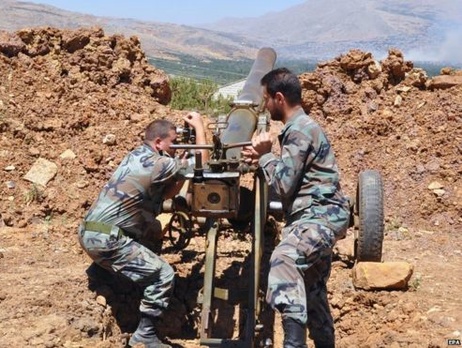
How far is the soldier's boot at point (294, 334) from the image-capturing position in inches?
170

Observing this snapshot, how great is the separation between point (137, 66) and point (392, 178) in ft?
13.2

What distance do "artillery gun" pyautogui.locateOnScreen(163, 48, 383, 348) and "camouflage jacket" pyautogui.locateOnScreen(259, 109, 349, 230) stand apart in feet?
1.33

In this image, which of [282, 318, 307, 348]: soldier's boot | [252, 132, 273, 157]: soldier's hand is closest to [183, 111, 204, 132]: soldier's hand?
[252, 132, 273, 157]: soldier's hand

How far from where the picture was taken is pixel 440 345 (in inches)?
200

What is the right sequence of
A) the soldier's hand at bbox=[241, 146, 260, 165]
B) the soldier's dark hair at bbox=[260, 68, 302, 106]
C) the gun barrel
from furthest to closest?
the gun barrel → the soldier's hand at bbox=[241, 146, 260, 165] → the soldier's dark hair at bbox=[260, 68, 302, 106]

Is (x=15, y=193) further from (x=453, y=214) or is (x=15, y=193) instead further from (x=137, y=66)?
(x=453, y=214)

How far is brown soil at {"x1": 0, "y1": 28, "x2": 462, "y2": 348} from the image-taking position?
566cm

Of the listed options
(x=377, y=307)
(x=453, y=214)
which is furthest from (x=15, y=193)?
(x=453, y=214)

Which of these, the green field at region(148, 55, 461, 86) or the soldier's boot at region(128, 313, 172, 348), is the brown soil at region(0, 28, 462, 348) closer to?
the soldier's boot at region(128, 313, 172, 348)

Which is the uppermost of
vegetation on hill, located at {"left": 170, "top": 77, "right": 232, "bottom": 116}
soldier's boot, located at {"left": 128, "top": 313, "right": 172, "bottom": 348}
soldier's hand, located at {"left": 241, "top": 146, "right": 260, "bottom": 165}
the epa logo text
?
soldier's hand, located at {"left": 241, "top": 146, "right": 260, "bottom": 165}

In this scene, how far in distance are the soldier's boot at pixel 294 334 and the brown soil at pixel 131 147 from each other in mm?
1221

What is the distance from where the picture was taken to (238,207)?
515 centimetres

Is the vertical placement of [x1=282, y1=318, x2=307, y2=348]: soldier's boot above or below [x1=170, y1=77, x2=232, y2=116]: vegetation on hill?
below

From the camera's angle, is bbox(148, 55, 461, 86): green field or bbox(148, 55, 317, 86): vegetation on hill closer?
bbox(148, 55, 461, 86): green field
